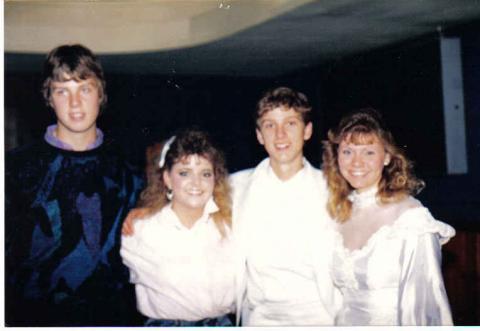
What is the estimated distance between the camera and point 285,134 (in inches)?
70.8

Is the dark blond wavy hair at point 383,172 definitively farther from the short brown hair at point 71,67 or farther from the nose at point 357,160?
the short brown hair at point 71,67

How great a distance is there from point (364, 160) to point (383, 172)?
0.09 metres

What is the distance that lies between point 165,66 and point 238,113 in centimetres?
34

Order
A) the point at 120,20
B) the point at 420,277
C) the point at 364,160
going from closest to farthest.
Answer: the point at 420,277 → the point at 364,160 → the point at 120,20

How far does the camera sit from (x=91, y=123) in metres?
1.82

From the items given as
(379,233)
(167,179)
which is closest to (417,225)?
(379,233)

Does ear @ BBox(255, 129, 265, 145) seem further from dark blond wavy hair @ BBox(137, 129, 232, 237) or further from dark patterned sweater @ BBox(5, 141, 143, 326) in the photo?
dark patterned sweater @ BBox(5, 141, 143, 326)

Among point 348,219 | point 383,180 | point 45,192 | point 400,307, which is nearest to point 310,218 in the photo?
point 348,219

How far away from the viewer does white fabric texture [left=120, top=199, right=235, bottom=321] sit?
1.74 m

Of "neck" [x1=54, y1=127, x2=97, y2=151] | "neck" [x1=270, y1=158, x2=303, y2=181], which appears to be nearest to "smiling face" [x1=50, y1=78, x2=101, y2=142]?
"neck" [x1=54, y1=127, x2=97, y2=151]

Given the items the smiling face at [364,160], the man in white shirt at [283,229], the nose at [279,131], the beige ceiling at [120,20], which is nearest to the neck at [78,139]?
the beige ceiling at [120,20]

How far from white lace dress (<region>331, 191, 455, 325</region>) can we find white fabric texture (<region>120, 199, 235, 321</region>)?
0.45 meters

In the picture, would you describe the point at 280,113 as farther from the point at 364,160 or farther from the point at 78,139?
the point at 78,139

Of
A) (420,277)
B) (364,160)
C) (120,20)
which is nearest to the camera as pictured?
(420,277)
